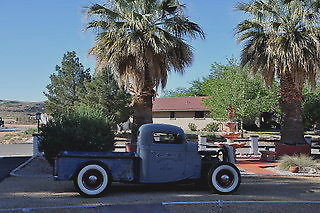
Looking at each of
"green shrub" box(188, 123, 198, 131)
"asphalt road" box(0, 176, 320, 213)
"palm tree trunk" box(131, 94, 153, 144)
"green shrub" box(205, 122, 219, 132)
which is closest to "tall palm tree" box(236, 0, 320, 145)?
"palm tree trunk" box(131, 94, 153, 144)

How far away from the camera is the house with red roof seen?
45528 millimetres

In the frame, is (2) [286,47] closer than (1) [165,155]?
No

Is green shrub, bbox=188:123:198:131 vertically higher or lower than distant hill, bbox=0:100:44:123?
lower

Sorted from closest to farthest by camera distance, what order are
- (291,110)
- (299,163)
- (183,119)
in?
(299,163) < (291,110) < (183,119)

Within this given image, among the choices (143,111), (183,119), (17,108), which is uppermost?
(17,108)

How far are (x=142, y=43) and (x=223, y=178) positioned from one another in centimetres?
730

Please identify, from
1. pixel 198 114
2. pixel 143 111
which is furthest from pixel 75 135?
pixel 198 114

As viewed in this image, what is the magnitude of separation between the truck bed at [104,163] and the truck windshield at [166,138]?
64 cm

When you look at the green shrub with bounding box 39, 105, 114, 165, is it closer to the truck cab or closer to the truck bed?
the truck bed

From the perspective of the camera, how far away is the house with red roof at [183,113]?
149ft

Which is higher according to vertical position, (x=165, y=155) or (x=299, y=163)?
(x=165, y=155)

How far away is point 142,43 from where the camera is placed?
13.9 m

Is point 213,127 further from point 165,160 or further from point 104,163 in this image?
point 104,163

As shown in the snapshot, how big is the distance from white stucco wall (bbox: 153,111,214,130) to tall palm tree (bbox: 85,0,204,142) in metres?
30.9
